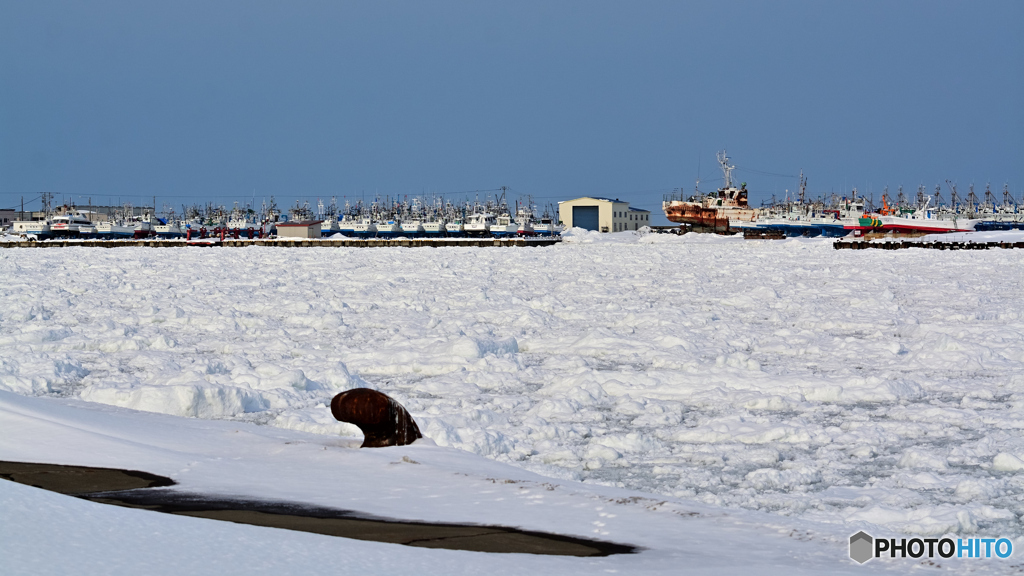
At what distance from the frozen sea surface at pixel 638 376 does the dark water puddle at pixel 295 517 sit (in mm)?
1638

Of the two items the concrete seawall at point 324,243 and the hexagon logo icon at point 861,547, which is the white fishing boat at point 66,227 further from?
the hexagon logo icon at point 861,547

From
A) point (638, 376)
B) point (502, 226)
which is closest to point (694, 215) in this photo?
point (502, 226)

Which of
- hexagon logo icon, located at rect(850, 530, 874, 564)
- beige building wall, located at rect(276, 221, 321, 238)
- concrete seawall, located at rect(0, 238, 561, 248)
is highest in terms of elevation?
beige building wall, located at rect(276, 221, 321, 238)

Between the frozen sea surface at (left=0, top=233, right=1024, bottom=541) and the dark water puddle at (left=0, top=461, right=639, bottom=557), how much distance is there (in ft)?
5.37

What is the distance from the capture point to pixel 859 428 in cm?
683

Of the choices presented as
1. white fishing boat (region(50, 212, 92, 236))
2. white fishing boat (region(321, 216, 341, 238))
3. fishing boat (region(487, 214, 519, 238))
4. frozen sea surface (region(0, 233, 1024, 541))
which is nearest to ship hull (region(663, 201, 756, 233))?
fishing boat (region(487, 214, 519, 238))

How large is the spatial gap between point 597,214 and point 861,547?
98368 mm

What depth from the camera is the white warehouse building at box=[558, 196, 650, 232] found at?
100m

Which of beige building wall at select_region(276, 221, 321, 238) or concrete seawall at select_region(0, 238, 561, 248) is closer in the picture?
concrete seawall at select_region(0, 238, 561, 248)

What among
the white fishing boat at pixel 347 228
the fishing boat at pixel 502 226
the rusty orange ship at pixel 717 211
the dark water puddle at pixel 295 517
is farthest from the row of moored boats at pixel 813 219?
the dark water puddle at pixel 295 517

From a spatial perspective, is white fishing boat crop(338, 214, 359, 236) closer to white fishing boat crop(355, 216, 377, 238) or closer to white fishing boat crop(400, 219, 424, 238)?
white fishing boat crop(355, 216, 377, 238)

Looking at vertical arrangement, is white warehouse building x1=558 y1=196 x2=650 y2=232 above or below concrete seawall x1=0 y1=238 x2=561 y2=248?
above

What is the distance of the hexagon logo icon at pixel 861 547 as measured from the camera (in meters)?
3.73

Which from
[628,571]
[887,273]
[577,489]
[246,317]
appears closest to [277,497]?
[577,489]
